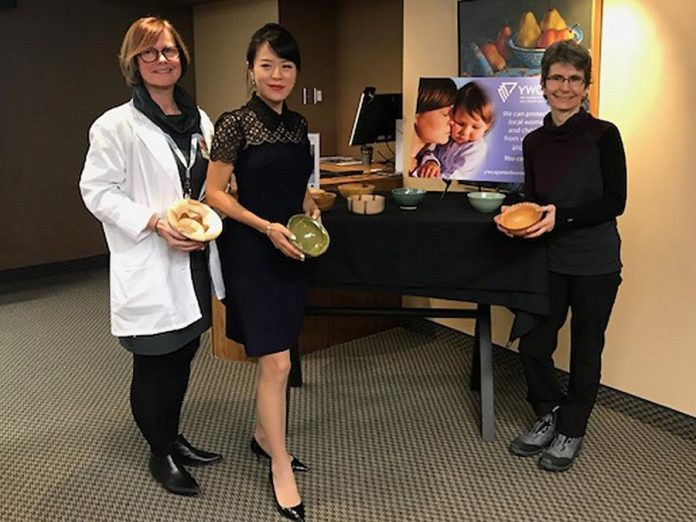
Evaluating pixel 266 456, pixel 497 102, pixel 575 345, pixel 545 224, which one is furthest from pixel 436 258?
pixel 266 456

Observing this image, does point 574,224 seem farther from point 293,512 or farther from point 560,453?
point 293,512

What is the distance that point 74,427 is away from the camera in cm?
297

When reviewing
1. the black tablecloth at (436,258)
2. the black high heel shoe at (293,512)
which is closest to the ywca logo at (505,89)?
the black tablecloth at (436,258)

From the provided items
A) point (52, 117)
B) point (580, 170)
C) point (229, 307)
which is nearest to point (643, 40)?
point (580, 170)

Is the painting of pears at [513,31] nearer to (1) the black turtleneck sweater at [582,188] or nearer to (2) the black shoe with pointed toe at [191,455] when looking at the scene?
(1) the black turtleneck sweater at [582,188]

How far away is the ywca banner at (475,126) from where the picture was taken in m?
2.87

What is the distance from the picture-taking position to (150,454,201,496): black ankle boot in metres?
2.46

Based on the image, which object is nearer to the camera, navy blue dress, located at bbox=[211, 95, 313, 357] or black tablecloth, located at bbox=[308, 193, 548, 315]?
navy blue dress, located at bbox=[211, 95, 313, 357]

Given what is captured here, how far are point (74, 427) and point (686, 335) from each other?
7.90 feet

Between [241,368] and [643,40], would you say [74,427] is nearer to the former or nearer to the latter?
[241,368]

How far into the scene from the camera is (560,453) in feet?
8.53

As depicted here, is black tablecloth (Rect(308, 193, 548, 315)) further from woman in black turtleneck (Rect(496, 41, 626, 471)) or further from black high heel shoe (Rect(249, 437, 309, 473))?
black high heel shoe (Rect(249, 437, 309, 473))

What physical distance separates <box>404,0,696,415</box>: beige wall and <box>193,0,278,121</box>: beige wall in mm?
3139

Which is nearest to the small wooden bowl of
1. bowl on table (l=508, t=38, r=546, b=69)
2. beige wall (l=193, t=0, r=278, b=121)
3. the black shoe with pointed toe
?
bowl on table (l=508, t=38, r=546, b=69)
